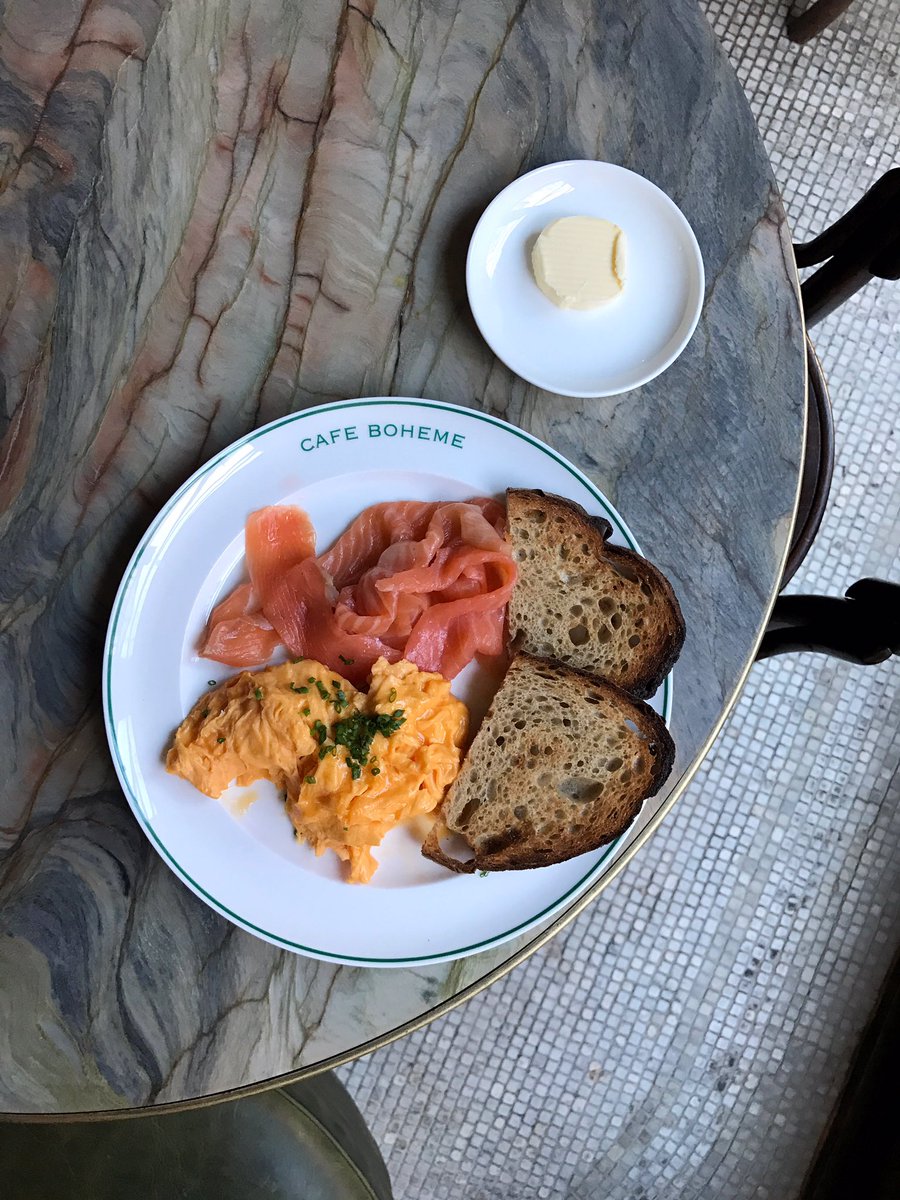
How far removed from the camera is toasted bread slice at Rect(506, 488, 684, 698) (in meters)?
1.43

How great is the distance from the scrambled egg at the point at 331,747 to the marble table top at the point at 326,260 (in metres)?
0.24

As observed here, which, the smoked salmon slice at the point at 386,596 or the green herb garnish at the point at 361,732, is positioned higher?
the smoked salmon slice at the point at 386,596

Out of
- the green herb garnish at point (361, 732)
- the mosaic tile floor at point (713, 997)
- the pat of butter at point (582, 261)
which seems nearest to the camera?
the green herb garnish at point (361, 732)

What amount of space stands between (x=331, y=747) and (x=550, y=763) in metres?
0.34

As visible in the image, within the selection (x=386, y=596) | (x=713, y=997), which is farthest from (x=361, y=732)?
(x=713, y=997)

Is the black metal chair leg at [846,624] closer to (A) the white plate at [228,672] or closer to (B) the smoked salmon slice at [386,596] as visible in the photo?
(A) the white plate at [228,672]

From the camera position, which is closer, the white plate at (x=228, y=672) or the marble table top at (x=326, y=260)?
the white plate at (x=228, y=672)

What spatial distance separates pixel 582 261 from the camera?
1.45 m

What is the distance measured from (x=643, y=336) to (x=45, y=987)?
128 centimetres

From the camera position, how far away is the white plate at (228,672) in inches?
53.9

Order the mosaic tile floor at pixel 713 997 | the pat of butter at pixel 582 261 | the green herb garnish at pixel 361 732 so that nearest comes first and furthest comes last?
the green herb garnish at pixel 361 732
the pat of butter at pixel 582 261
the mosaic tile floor at pixel 713 997

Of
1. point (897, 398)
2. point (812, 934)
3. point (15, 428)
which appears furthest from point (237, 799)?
point (897, 398)

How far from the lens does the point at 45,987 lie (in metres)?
1.39

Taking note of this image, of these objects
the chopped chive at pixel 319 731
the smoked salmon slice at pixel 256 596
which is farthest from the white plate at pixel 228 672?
the chopped chive at pixel 319 731
